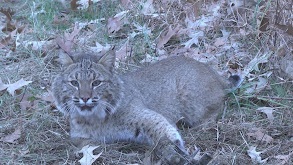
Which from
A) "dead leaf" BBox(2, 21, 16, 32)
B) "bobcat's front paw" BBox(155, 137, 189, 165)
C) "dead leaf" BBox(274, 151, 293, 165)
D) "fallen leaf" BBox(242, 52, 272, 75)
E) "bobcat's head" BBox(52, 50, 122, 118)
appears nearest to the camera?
"bobcat's front paw" BBox(155, 137, 189, 165)

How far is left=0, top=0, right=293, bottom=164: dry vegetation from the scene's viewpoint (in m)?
4.05

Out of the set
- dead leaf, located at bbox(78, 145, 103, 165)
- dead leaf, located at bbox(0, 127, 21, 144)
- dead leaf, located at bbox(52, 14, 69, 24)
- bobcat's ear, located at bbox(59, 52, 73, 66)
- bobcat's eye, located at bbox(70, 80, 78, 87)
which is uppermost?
bobcat's ear, located at bbox(59, 52, 73, 66)

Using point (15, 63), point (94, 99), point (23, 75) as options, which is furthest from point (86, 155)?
point (15, 63)

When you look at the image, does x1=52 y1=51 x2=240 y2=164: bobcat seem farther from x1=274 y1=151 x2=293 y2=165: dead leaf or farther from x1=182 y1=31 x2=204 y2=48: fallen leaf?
x1=182 y1=31 x2=204 y2=48: fallen leaf

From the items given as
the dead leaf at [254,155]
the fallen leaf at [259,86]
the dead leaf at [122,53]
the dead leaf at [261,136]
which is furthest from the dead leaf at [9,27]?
the dead leaf at [254,155]

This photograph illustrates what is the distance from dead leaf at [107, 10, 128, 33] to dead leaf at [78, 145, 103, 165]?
3117mm

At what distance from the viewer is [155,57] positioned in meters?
6.00

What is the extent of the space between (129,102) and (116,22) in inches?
106

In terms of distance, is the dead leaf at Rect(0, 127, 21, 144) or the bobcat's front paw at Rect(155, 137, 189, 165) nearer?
the bobcat's front paw at Rect(155, 137, 189, 165)

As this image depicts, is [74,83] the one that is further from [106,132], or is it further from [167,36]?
[167,36]

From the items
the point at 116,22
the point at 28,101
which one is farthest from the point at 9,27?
the point at 28,101

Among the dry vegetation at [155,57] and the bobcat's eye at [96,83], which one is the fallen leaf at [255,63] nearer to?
the dry vegetation at [155,57]

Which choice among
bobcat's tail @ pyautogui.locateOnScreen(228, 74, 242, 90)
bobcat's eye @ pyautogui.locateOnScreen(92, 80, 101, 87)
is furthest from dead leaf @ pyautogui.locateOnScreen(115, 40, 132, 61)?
bobcat's eye @ pyautogui.locateOnScreen(92, 80, 101, 87)

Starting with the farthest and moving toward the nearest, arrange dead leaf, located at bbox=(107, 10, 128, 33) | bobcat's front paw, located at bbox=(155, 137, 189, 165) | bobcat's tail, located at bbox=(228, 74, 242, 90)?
dead leaf, located at bbox=(107, 10, 128, 33), bobcat's tail, located at bbox=(228, 74, 242, 90), bobcat's front paw, located at bbox=(155, 137, 189, 165)
